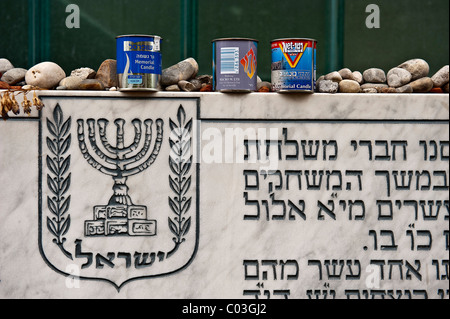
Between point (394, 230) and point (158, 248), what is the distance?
168 centimetres

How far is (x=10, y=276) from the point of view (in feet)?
14.9

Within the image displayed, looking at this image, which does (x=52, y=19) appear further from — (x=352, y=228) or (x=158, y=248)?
(x=352, y=228)

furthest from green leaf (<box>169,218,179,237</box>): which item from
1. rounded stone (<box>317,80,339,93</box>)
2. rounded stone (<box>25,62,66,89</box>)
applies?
rounded stone (<box>317,80,339,93</box>)

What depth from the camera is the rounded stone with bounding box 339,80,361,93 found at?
4664 millimetres

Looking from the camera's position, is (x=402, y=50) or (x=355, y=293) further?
(x=402, y=50)

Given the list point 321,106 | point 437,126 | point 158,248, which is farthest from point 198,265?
point 437,126

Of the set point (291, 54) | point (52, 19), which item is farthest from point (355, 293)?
point (52, 19)

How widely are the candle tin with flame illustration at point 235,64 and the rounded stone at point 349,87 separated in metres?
0.67

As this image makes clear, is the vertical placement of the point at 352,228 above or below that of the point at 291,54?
below

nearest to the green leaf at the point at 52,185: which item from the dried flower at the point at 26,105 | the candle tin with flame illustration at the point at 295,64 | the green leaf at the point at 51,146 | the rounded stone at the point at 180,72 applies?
the green leaf at the point at 51,146

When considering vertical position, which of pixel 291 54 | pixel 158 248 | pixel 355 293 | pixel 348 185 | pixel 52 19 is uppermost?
pixel 52 19

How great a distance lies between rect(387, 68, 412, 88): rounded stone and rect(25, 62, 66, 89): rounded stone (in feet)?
8.07

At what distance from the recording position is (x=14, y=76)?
478 cm

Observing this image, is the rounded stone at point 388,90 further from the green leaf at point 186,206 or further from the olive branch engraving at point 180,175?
the green leaf at point 186,206
